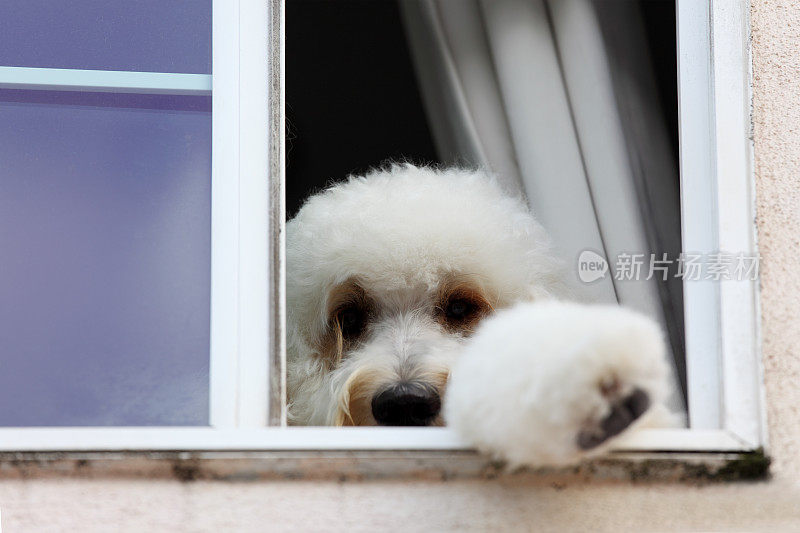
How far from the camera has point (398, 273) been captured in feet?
7.62

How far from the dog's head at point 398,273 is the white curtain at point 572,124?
0.76ft

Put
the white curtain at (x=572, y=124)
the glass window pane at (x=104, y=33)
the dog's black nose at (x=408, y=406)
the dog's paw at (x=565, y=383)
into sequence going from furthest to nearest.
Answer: the white curtain at (x=572, y=124), the dog's black nose at (x=408, y=406), the glass window pane at (x=104, y=33), the dog's paw at (x=565, y=383)

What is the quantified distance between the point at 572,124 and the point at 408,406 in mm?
1236

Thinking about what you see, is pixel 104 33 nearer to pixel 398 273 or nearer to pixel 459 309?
pixel 398 273

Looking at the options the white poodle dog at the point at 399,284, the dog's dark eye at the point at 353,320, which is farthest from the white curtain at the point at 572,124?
the dog's dark eye at the point at 353,320

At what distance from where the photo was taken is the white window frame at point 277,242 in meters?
1.39

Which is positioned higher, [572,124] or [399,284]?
[572,124]

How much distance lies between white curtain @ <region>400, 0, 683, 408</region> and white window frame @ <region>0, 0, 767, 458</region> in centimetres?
86

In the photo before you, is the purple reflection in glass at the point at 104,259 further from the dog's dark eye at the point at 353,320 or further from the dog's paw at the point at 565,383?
the dog's dark eye at the point at 353,320

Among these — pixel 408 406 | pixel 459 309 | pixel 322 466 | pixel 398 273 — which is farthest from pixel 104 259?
pixel 459 309

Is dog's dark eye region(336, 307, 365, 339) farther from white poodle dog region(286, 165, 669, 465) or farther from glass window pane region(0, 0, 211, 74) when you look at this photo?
glass window pane region(0, 0, 211, 74)

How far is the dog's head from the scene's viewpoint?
2291mm

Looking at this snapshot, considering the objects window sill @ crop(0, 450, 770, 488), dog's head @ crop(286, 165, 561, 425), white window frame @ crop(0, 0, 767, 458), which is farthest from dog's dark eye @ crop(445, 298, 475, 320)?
window sill @ crop(0, 450, 770, 488)

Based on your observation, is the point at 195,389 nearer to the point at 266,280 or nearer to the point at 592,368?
the point at 266,280
